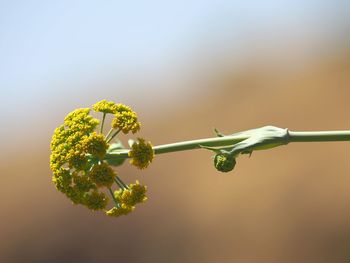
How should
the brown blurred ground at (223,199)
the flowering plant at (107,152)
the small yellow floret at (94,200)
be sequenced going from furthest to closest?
the brown blurred ground at (223,199), the small yellow floret at (94,200), the flowering plant at (107,152)

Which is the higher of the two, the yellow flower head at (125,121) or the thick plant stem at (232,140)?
the yellow flower head at (125,121)

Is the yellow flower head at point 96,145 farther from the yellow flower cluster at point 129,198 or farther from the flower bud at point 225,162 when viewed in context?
the flower bud at point 225,162

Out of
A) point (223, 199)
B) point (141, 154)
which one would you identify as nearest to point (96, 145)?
point (141, 154)

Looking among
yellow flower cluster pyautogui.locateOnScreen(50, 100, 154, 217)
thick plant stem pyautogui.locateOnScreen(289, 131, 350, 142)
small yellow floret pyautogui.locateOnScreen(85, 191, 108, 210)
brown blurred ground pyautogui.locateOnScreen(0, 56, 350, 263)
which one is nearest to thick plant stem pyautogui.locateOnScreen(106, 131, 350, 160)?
thick plant stem pyautogui.locateOnScreen(289, 131, 350, 142)

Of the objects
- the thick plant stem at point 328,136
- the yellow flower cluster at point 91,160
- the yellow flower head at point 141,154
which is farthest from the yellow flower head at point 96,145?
the thick plant stem at point 328,136

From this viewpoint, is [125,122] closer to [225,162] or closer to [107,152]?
[107,152]

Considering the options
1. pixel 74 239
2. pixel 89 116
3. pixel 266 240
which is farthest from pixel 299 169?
pixel 89 116
